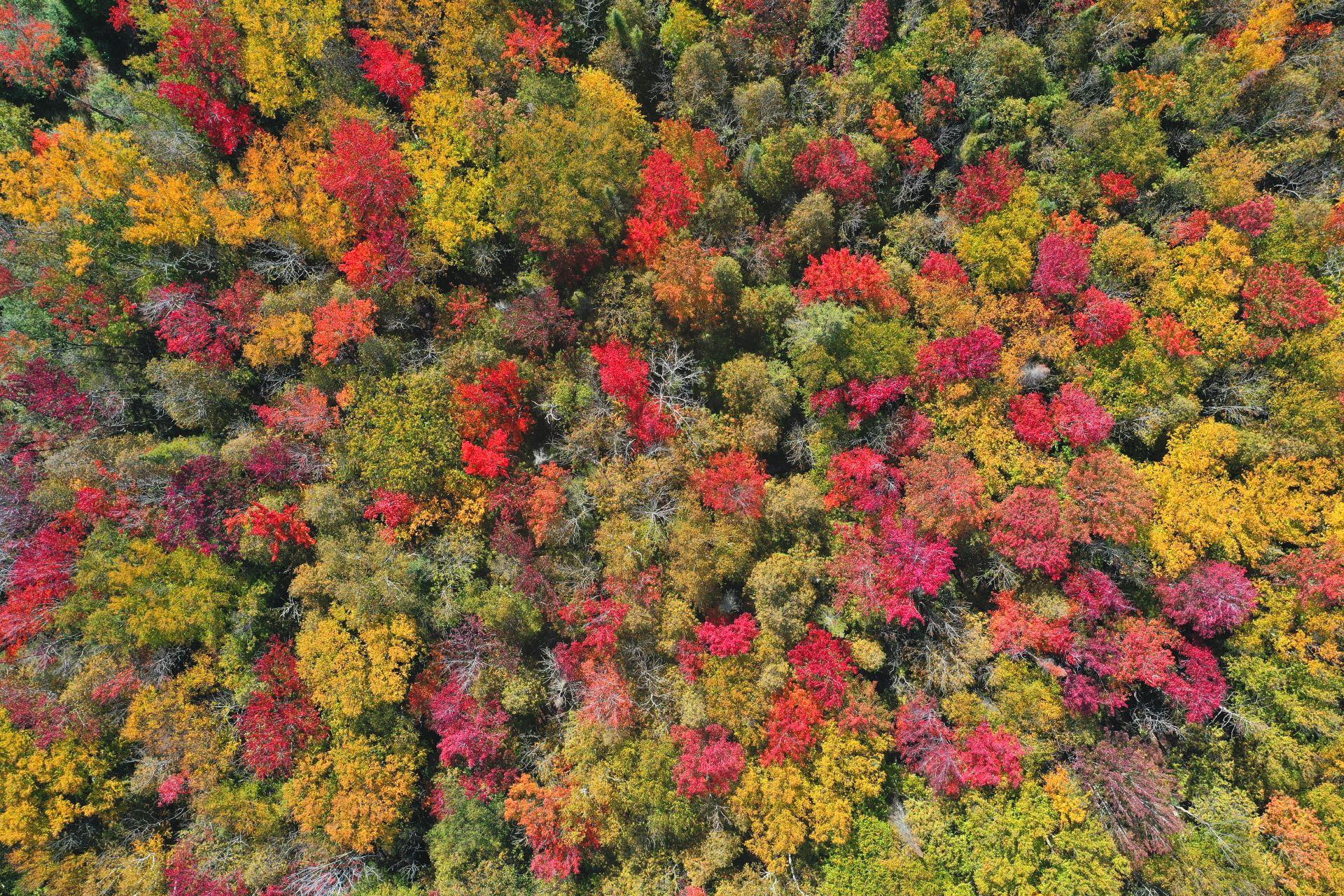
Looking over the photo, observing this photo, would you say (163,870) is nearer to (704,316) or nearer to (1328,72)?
(704,316)

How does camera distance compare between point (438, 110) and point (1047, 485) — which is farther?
point (438, 110)

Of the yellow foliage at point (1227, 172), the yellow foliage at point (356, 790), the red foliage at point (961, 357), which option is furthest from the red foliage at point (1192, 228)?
the yellow foliage at point (356, 790)

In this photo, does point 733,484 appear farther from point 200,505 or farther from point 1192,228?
point 200,505

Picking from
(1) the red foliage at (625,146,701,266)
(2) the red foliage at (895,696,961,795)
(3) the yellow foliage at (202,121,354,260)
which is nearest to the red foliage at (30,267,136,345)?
(3) the yellow foliage at (202,121,354,260)

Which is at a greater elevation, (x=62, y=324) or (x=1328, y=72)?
(x=1328, y=72)

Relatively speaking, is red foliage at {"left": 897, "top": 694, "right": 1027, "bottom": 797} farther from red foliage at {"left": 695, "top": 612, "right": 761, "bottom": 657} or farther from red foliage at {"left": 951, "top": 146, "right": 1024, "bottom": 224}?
red foliage at {"left": 951, "top": 146, "right": 1024, "bottom": 224}

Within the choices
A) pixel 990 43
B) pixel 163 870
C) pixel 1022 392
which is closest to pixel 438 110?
pixel 990 43

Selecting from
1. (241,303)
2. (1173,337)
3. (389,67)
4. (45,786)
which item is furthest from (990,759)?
(45,786)
